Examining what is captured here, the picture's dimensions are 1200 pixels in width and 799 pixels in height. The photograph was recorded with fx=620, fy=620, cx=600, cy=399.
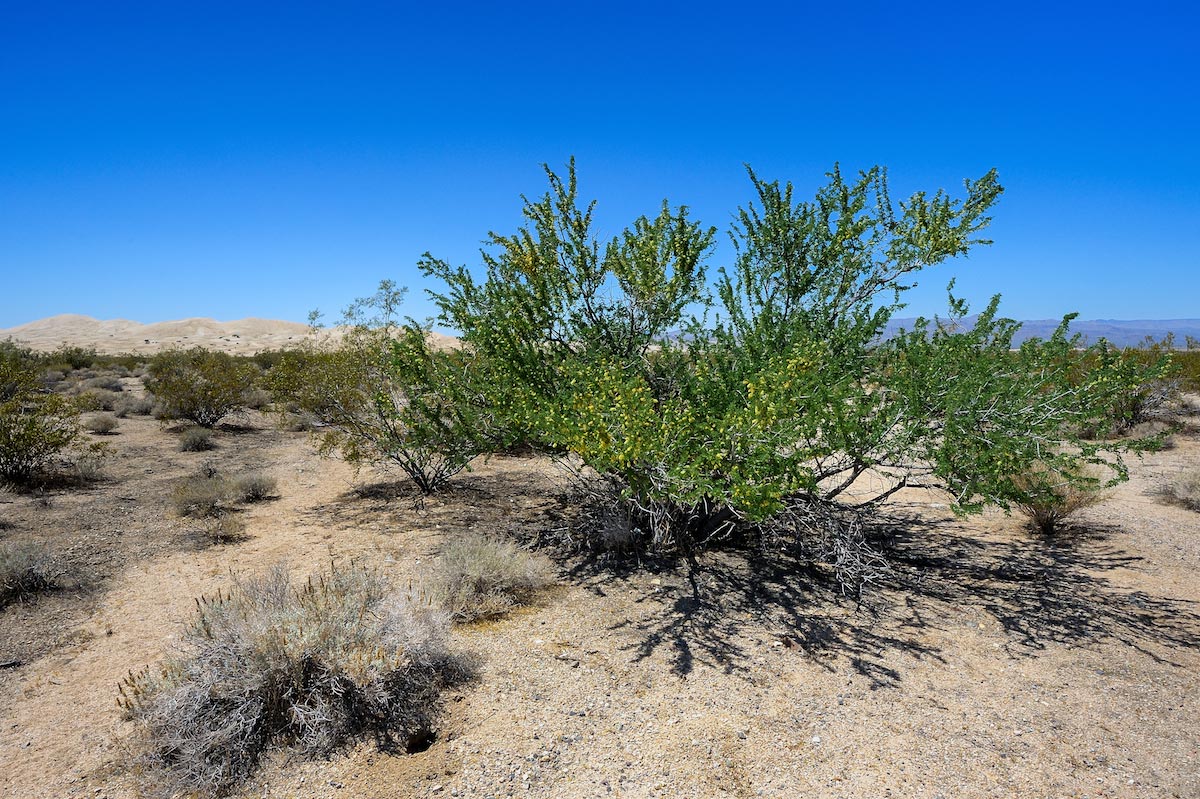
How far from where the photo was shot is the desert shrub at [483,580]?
6094mm

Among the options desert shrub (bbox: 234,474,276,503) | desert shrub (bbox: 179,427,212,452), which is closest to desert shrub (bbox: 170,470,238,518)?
desert shrub (bbox: 234,474,276,503)

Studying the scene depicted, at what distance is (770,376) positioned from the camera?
16.7 feet

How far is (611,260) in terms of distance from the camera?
7.29 meters

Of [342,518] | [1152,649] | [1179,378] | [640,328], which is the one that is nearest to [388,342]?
[342,518]

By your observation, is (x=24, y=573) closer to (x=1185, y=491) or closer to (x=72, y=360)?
(x=1185, y=491)

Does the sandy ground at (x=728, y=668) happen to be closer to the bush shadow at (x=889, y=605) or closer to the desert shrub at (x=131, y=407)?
the bush shadow at (x=889, y=605)

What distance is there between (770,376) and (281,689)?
430 centimetres

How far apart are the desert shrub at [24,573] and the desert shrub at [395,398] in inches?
160

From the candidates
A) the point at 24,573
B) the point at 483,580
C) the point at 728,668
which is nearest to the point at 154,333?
the point at 24,573

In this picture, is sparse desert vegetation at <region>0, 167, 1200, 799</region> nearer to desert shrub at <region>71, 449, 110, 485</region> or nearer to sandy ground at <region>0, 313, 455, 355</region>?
desert shrub at <region>71, 449, 110, 485</region>

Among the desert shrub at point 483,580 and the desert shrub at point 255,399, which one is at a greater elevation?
the desert shrub at point 255,399

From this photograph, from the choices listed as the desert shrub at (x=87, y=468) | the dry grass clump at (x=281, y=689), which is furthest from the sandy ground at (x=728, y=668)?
the desert shrub at (x=87, y=468)

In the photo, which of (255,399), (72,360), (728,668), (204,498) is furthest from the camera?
(72,360)

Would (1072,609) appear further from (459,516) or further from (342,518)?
(342,518)
